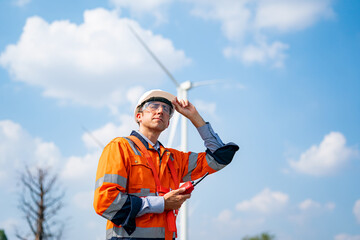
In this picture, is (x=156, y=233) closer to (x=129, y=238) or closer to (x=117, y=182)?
(x=129, y=238)

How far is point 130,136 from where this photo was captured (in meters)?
5.06

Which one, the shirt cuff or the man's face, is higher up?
the man's face

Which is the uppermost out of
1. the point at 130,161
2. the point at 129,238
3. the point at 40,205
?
the point at 40,205

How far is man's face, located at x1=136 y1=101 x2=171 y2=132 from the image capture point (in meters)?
5.15

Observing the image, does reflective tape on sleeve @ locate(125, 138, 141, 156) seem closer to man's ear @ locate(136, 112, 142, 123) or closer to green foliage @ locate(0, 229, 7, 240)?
man's ear @ locate(136, 112, 142, 123)

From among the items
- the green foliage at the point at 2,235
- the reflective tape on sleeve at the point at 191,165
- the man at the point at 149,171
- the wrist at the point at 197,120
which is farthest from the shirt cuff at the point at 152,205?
the green foliage at the point at 2,235

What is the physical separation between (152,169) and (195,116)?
45.9 inches

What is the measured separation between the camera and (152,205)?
4.39m

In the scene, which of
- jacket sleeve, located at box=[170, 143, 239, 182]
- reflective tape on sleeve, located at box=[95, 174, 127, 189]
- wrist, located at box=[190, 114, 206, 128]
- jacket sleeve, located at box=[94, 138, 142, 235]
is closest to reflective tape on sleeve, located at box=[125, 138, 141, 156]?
jacket sleeve, located at box=[94, 138, 142, 235]

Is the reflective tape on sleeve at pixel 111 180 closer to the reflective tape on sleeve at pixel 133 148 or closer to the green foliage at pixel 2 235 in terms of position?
the reflective tape on sleeve at pixel 133 148

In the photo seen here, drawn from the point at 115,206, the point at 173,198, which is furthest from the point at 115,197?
the point at 173,198

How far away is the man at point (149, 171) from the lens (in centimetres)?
433

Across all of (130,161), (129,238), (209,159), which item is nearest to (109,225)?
(129,238)

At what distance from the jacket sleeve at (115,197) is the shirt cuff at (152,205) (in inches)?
2.3
